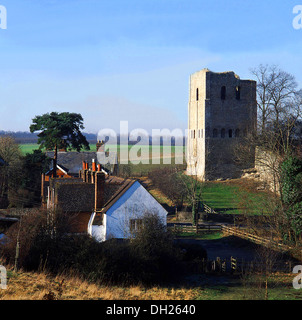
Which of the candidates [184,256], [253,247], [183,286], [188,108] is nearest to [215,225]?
[253,247]

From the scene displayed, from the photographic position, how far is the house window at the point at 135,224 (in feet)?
87.3

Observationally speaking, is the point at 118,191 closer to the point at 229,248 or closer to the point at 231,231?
the point at 229,248

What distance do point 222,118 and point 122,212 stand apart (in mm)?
43852

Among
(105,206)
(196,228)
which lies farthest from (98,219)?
(196,228)

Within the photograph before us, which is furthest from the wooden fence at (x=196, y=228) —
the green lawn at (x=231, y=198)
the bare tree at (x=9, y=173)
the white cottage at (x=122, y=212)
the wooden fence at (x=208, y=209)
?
the bare tree at (x=9, y=173)

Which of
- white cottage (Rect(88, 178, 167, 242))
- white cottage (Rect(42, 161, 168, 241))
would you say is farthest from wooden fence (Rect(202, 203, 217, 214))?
white cottage (Rect(88, 178, 167, 242))

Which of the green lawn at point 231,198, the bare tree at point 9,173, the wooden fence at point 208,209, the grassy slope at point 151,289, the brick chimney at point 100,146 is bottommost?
the grassy slope at point 151,289

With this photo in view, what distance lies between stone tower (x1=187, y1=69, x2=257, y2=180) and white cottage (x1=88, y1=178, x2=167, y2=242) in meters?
38.9

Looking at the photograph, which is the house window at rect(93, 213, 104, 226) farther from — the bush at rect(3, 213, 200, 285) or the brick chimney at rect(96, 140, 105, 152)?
the brick chimney at rect(96, 140, 105, 152)

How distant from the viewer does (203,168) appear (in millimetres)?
70375

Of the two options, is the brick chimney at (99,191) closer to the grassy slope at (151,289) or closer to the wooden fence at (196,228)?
the grassy slope at (151,289)

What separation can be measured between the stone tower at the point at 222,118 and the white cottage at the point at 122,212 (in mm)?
38884
